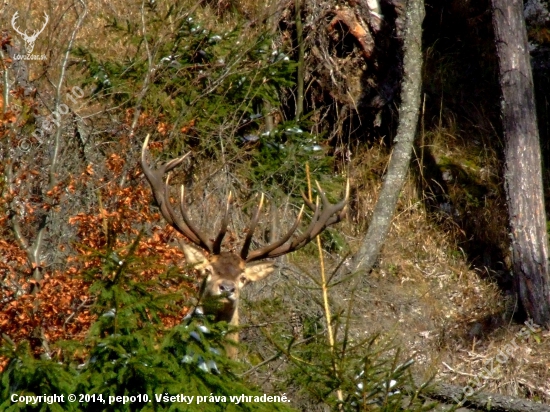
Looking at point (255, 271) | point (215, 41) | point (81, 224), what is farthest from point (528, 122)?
point (81, 224)

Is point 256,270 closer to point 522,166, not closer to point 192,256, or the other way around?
point 192,256

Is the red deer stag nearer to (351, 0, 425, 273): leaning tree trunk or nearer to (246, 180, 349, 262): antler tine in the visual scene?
(246, 180, 349, 262): antler tine

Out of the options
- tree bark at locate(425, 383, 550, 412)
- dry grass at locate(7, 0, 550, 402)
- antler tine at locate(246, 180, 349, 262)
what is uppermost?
antler tine at locate(246, 180, 349, 262)

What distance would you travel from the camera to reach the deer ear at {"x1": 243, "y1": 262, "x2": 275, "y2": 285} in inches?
257

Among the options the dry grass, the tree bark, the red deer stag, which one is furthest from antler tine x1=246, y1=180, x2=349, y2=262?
the tree bark

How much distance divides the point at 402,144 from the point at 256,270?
13.8 feet

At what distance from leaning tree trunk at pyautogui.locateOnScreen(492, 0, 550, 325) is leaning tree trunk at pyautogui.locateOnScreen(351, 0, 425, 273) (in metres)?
0.89

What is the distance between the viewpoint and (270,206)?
10.0 m

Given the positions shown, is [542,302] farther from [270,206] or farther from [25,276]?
[25,276]

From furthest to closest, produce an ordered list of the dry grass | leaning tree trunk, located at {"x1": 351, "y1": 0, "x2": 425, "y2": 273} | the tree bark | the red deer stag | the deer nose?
1. leaning tree trunk, located at {"x1": 351, "y1": 0, "x2": 425, "y2": 273}
2. the dry grass
3. the tree bark
4. the red deer stag
5. the deer nose

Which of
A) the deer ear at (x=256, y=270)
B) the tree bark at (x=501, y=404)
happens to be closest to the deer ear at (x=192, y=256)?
the deer ear at (x=256, y=270)

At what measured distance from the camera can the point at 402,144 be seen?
10.3 meters

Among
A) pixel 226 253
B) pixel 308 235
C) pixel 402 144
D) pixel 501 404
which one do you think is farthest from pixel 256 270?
pixel 402 144

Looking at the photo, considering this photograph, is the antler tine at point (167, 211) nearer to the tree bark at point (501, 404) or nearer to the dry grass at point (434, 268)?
the dry grass at point (434, 268)
